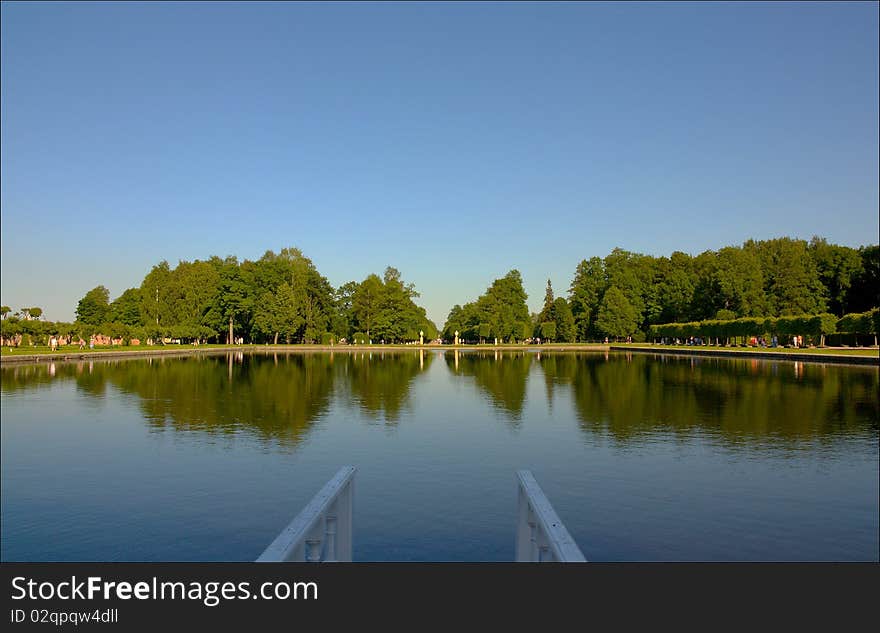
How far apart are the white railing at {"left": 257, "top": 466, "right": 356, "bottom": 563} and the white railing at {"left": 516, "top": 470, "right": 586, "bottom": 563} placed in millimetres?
1605

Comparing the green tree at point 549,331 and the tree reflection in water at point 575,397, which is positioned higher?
the green tree at point 549,331

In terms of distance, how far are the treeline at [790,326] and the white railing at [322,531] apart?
61281mm

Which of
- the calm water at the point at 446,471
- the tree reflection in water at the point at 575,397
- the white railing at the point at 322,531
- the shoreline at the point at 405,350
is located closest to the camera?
the white railing at the point at 322,531

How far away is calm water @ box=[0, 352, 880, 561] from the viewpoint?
9.01 m

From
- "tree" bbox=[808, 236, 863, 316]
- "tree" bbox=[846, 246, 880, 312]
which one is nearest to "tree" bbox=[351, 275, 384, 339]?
"tree" bbox=[808, 236, 863, 316]

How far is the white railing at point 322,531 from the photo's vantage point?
419 cm

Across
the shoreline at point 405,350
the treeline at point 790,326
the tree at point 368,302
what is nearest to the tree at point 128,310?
the shoreline at point 405,350

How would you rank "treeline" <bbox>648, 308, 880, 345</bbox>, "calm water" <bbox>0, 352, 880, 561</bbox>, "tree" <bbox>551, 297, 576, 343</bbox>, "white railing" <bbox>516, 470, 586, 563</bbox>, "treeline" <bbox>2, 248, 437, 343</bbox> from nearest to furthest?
"white railing" <bbox>516, 470, 586, 563</bbox> → "calm water" <bbox>0, 352, 880, 561</bbox> → "treeline" <bbox>648, 308, 880, 345</bbox> → "treeline" <bbox>2, 248, 437, 343</bbox> → "tree" <bbox>551, 297, 576, 343</bbox>

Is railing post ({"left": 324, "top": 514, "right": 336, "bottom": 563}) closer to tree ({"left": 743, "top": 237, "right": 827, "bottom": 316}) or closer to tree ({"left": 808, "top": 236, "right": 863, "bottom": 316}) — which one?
tree ({"left": 743, "top": 237, "right": 827, "bottom": 316})

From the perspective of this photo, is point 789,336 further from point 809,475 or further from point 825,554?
point 825,554

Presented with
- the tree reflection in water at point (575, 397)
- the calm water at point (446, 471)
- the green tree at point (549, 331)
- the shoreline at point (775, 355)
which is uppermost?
the green tree at point (549, 331)

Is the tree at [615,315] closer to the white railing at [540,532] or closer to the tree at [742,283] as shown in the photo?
the tree at [742,283]

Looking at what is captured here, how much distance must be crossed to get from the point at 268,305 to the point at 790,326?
2493 inches
